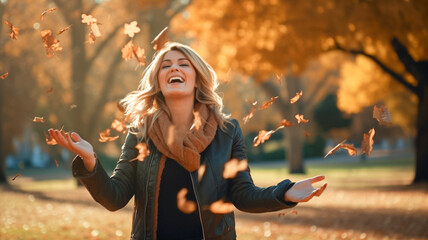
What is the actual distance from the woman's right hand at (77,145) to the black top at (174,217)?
1.24ft

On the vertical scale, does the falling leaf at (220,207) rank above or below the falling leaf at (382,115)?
below

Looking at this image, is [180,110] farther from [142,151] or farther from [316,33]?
[316,33]

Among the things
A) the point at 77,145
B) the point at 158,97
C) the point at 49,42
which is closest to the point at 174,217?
the point at 77,145

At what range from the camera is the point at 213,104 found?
3477 millimetres

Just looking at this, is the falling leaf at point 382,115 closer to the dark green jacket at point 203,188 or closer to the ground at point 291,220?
the dark green jacket at point 203,188

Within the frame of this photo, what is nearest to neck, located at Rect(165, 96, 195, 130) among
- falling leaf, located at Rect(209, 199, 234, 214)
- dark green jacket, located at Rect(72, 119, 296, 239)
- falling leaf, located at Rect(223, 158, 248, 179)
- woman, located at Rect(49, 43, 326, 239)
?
woman, located at Rect(49, 43, 326, 239)

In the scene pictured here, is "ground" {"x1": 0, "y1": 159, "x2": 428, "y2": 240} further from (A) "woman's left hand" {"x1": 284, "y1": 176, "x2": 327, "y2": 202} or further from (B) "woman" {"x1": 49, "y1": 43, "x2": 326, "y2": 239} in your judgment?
(A) "woman's left hand" {"x1": 284, "y1": 176, "x2": 327, "y2": 202}

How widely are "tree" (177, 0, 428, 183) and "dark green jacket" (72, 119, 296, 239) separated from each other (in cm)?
1096

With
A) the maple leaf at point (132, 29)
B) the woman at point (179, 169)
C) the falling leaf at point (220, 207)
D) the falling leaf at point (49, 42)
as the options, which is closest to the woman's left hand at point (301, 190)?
the woman at point (179, 169)

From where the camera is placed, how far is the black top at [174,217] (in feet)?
10.2

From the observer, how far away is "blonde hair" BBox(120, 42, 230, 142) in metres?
3.37

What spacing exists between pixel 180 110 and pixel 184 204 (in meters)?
0.55

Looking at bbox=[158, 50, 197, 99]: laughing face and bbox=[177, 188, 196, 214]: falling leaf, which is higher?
bbox=[158, 50, 197, 99]: laughing face

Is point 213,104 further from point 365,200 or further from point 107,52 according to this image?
point 107,52
